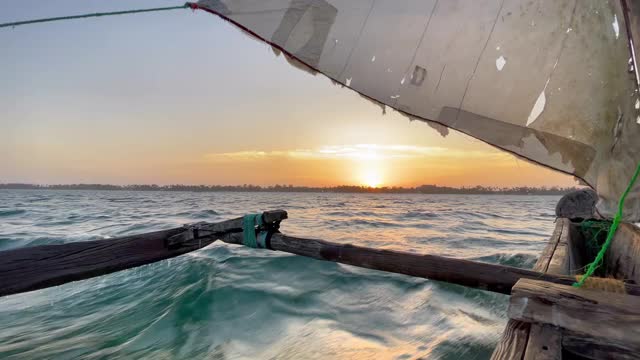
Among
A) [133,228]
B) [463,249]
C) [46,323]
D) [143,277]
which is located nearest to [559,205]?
[463,249]

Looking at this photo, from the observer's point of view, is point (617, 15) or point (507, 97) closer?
point (617, 15)

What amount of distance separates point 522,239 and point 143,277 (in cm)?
1457

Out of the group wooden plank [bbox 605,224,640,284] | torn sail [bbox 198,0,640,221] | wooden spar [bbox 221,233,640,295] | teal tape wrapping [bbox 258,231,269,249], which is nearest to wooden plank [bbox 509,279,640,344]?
torn sail [bbox 198,0,640,221]

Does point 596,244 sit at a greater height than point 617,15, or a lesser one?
lesser

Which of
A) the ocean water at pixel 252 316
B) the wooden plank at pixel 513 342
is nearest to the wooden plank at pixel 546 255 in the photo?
the ocean water at pixel 252 316

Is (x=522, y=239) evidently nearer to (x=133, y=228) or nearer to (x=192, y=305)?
(x=192, y=305)

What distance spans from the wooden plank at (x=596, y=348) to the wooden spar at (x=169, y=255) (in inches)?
29.9

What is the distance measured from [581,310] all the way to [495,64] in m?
1.72

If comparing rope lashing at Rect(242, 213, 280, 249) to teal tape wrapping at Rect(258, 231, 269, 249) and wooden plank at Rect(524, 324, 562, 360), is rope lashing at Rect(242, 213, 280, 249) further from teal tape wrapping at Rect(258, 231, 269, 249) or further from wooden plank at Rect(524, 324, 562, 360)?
wooden plank at Rect(524, 324, 562, 360)

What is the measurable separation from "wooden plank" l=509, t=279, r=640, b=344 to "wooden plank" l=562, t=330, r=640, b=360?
2 centimetres

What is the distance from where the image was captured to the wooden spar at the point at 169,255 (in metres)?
2.92

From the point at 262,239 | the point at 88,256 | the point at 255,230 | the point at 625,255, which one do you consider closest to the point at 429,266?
the point at 262,239

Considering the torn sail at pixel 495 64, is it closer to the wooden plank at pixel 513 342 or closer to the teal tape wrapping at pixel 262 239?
the wooden plank at pixel 513 342

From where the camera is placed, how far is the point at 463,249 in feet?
40.9
